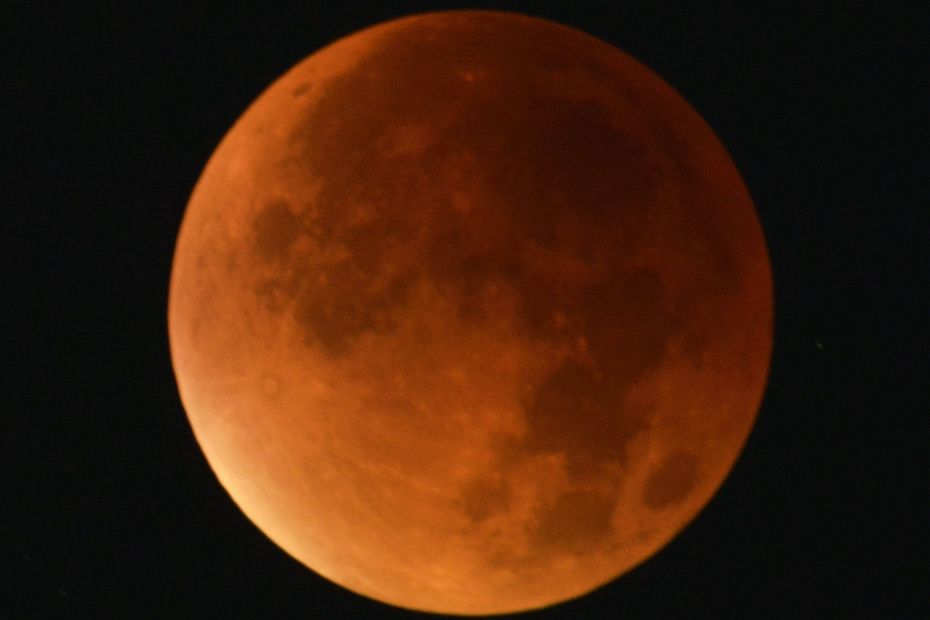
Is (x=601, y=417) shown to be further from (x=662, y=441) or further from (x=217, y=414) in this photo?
(x=217, y=414)

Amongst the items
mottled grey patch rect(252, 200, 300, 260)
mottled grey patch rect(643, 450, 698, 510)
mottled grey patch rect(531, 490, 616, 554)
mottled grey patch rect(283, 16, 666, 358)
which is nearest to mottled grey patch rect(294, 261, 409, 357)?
mottled grey patch rect(283, 16, 666, 358)

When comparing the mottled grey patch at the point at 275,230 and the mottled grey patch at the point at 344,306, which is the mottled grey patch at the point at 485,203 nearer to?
the mottled grey patch at the point at 344,306

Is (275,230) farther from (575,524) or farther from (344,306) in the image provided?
(575,524)

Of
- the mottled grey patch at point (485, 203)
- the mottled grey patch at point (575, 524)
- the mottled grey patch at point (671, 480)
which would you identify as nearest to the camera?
the mottled grey patch at point (485, 203)

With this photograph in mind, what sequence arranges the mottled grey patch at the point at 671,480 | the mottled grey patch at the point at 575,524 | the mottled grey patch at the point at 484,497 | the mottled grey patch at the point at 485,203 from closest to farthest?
the mottled grey patch at the point at 485,203 → the mottled grey patch at the point at 484,497 → the mottled grey patch at the point at 575,524 → the mottled grey patch at the point at 671,480

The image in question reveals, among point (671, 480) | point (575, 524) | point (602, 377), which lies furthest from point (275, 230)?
point (671, 480)

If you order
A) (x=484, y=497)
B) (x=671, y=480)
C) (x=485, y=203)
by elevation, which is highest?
(x=485, y=203)

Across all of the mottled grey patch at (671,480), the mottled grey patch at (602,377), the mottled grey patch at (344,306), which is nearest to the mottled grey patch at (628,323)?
the mottled grey patch at (602,377)
